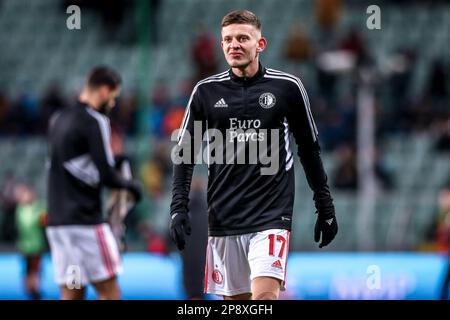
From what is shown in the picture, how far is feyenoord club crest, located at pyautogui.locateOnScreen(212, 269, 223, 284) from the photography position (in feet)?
21.8

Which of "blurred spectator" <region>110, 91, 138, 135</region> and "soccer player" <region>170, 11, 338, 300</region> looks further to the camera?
"blurred spectator" <region>110, 91, 138, 135</region>

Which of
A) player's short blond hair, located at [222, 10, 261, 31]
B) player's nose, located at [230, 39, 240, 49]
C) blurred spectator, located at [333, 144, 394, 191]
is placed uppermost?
player's short blond hair, located at [222, 10, 261, 31]

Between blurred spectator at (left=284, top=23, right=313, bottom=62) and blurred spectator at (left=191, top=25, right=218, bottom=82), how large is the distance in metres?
1.31

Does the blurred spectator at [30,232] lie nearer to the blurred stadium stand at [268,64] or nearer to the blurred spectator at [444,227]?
the blurred stadium stand at [268,64]

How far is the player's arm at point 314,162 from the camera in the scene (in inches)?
263

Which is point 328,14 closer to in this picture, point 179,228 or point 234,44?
point 234,44

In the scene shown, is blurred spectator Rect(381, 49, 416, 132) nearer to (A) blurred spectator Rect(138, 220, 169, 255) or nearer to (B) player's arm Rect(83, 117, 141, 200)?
(A) blurred spectator Rect(138, 220, 169, 255)

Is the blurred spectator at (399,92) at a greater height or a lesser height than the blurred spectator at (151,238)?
greater

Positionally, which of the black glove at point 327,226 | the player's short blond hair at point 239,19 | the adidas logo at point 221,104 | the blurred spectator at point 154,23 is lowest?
the black glove at point 327,226

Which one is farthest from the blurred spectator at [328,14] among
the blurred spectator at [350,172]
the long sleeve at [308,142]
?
the long sleeve at [308,142]

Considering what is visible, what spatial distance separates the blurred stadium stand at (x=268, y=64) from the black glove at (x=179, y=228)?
278 inches

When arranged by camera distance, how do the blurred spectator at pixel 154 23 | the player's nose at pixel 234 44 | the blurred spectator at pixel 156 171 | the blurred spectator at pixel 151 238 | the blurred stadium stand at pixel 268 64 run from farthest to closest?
1. the blurred spectator at pixel 154 23
2. the blurred spectator at pixel 156 171
3. the blurred stadium stand at pixel 268 64
4. the blurred spectator at pixel 151 238
5. the player's nose at pixel 234 44

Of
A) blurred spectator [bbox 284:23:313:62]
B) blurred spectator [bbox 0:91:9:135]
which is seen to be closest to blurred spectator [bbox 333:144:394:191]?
blurred spectator [bbox 284:23:313:62]

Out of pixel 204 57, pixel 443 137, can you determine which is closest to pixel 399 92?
pixel 443 137
